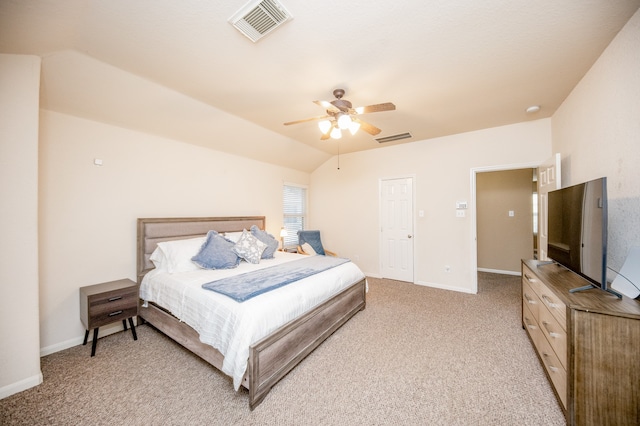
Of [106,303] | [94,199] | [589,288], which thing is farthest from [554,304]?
[94,199]

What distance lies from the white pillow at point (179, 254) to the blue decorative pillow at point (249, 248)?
1.67 ft

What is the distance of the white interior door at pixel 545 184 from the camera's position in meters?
2.77

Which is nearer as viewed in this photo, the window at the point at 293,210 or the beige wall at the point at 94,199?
the beige wall at the point at 94,199

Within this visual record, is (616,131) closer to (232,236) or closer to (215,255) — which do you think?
(215,255)

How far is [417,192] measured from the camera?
457 centimetres

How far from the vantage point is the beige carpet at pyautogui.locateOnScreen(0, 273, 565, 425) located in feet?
5.44

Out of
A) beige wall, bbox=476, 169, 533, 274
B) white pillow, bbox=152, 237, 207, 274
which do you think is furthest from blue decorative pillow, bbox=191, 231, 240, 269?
beige wall, bbox=476, 169, 533, 274

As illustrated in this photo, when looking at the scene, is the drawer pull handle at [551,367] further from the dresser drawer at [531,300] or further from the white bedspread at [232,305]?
the white bedspread at [232,305]

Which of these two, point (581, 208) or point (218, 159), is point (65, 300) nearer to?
point (218, 159)

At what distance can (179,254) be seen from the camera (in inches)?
115

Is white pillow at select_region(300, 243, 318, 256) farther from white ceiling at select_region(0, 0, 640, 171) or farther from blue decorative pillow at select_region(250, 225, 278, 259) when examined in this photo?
white ceiling at select_region(0, 0, 640, 171)

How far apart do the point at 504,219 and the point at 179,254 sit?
6.17 meters

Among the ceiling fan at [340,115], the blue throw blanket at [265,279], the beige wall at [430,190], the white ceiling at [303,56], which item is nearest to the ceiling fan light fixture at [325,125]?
the ceiling fan at [340,115]

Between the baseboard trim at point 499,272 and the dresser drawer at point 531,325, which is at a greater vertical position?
the dresser drawer at point 531,325
